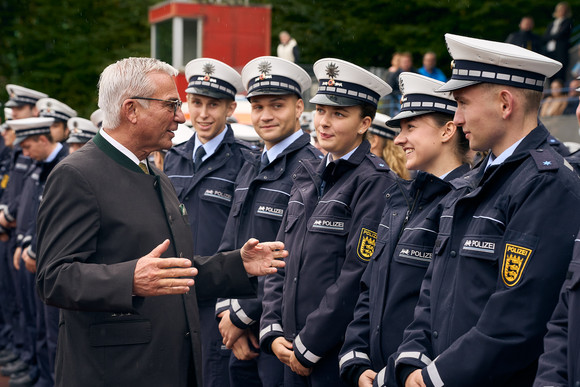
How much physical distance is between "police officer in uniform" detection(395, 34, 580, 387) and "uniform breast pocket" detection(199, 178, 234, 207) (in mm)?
2748

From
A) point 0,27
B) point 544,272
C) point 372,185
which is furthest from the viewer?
point 0,27

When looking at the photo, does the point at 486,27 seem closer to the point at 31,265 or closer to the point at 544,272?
the point at 31,265

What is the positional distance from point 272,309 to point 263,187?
0.94 metres

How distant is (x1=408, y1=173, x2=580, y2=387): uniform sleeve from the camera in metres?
3.33

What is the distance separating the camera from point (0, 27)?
2739 centimetres

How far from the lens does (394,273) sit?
4.27m

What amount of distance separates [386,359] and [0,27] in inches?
1014

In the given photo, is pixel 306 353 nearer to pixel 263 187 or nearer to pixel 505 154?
pixel 263 187

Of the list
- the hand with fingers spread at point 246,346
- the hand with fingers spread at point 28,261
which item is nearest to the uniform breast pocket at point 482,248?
the hand with fingers spread at point 246,346

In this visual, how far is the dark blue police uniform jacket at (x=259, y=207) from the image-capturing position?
5.58 meters

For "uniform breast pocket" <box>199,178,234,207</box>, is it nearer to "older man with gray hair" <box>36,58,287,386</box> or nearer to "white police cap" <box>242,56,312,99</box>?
"white police cap" <box>242,56,312,99</box>

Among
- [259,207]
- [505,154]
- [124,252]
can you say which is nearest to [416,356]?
[505,154]

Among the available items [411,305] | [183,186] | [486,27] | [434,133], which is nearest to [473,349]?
[411,305]

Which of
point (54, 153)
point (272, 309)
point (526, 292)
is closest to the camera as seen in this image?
point (526, 292)
